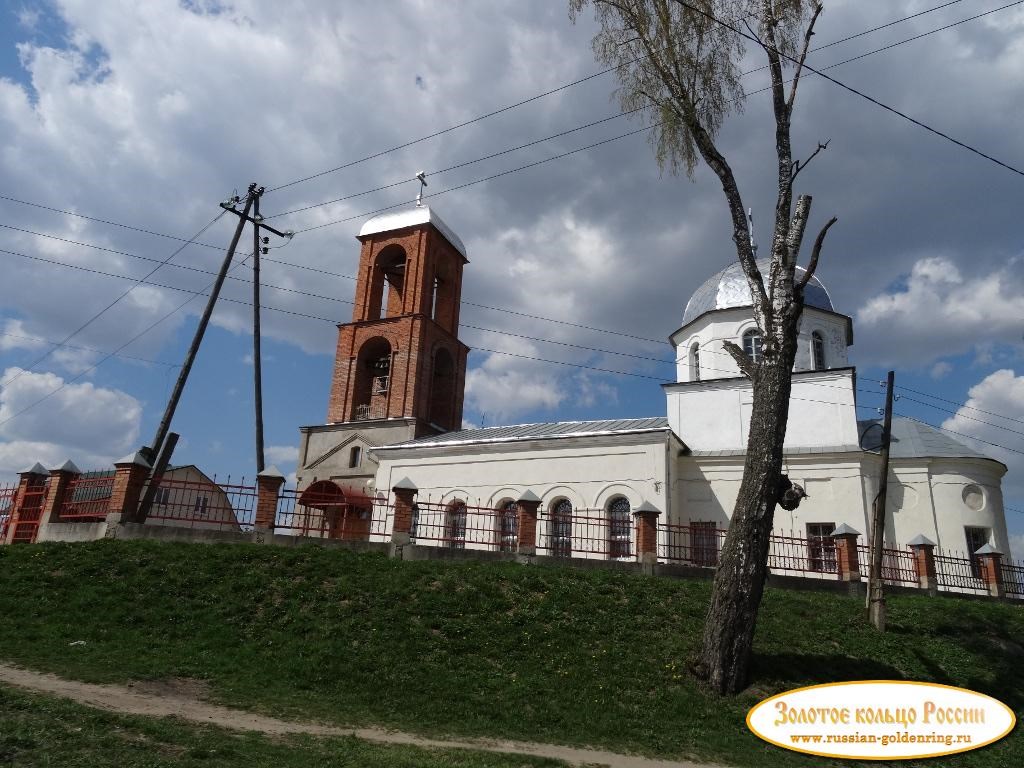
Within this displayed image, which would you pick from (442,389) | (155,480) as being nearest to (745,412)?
(442,389)

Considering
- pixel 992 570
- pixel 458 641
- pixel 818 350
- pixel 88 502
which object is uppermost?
pixel 818 350

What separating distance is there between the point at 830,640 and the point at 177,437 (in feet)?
50.4

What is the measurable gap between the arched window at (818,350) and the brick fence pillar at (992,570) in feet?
24.6

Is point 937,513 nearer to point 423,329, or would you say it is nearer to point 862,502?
point 862,502

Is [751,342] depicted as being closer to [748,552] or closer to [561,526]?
[561,526]

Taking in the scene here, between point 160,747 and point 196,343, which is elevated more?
point 196,343

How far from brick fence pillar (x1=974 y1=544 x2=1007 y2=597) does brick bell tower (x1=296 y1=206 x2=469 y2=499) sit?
55.8ft

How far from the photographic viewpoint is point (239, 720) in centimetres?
734

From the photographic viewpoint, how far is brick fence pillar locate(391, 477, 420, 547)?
47.6ft

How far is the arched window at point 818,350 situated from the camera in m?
23.6

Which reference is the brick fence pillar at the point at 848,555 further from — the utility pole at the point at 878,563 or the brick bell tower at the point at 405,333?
the brick bell tower at the point at 405,333

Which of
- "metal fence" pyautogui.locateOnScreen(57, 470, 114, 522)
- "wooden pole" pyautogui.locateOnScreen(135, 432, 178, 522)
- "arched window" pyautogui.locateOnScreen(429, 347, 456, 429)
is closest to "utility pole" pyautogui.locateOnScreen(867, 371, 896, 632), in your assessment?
"wooden pole" pyautogui.locateOnScreen(135, 432, 178, 522)

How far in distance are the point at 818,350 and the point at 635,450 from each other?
26.4 feet

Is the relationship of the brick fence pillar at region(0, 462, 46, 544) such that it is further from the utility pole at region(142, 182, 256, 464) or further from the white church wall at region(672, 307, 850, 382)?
the white church wall at region(672, 307, 850, 382)
